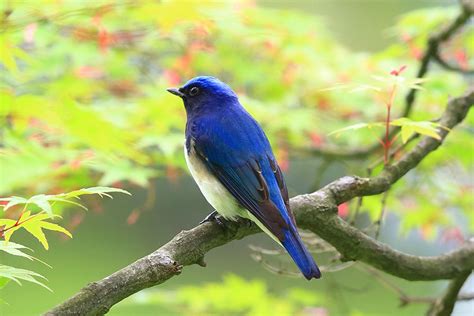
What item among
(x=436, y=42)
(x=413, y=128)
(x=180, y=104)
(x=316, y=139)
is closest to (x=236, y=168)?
(x=413, y=128)

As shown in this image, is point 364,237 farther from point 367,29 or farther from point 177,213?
point 367,29

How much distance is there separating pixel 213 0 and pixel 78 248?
3.98 meters

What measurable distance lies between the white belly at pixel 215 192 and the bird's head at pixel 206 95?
0.26 meters

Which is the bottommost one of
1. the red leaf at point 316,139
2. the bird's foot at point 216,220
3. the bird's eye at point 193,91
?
the red leaf at point 316,139

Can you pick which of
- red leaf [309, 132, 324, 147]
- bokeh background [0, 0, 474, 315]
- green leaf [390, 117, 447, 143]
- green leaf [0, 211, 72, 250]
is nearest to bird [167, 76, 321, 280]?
green leaf [390, 117, 447, 143]

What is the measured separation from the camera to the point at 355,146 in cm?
441

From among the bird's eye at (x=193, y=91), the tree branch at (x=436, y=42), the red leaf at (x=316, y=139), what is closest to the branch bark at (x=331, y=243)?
the tree branch at (x=436, y=42)

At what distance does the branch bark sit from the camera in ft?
5.79

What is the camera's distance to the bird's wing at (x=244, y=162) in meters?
2.54

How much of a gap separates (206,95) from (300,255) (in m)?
1.02

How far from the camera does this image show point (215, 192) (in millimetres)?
2691

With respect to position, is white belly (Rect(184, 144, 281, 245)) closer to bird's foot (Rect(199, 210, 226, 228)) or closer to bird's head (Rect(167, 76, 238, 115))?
bird's foot (Rect(199, 210, 226, 228))

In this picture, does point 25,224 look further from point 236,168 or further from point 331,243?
point 331,243

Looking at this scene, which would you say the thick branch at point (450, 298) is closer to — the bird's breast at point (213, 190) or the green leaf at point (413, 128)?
the green leaf at point (413, 128)
